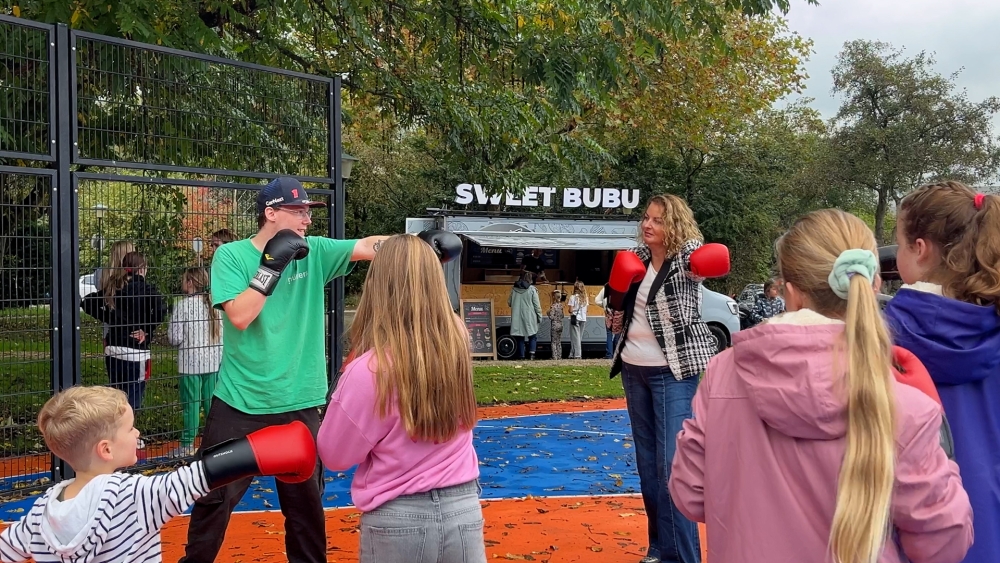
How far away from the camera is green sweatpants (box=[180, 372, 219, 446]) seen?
5574mm

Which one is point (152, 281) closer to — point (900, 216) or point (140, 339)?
point (140, 339)

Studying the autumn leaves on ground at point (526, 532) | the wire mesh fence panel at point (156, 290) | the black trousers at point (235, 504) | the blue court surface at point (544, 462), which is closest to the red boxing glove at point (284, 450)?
the black trousers at point (235, 504)

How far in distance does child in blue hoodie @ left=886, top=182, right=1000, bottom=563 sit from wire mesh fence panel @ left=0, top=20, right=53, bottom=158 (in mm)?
4204

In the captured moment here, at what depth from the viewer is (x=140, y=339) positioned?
530cm

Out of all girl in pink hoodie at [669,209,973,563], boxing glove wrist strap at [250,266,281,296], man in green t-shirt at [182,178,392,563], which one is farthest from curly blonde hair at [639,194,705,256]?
girl in pink hoodie at [669,209,973,563]

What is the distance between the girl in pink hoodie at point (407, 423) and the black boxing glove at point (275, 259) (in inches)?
45.3

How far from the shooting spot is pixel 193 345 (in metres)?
5.92

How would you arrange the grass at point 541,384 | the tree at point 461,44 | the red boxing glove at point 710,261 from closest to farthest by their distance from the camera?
the red boxing glove at point 710,261
the tree at point 461,44
the grass at point 541,384

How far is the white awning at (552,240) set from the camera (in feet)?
57.6

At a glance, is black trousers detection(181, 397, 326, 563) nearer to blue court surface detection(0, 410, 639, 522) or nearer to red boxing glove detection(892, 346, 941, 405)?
blue court surface detection(0, 410, 639, 522)

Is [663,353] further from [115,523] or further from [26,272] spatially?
[26,272]

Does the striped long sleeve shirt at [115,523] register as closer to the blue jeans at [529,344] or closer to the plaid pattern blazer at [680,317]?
the plaid pattern blazer at [680,317]

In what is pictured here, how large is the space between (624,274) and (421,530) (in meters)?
2.14

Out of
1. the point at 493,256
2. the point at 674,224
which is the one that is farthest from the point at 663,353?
the point at 493,256
